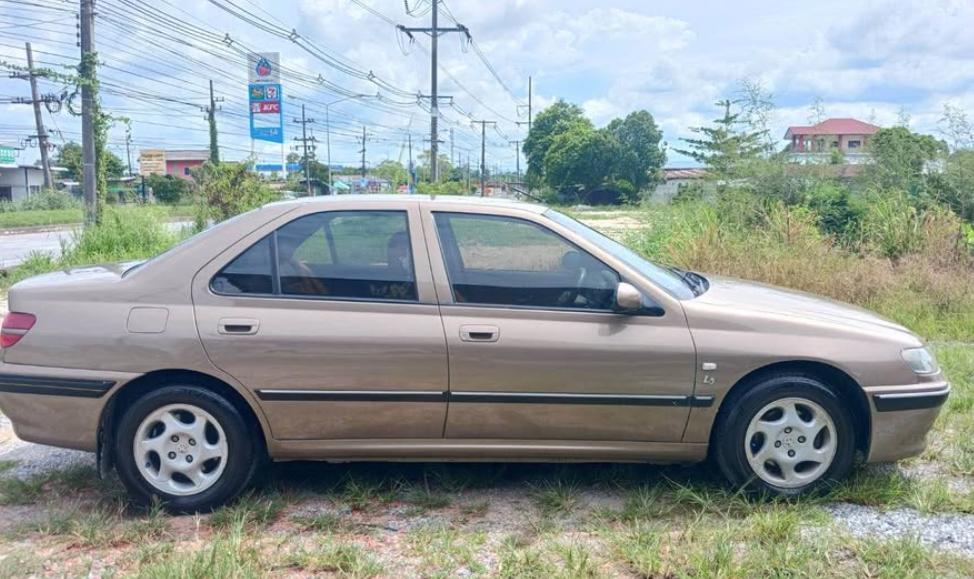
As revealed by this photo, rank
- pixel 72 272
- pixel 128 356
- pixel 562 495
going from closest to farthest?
pixel 128 356 → pixel 562 495 → pixel 72 272

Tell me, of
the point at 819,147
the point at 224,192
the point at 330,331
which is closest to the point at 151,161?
the point at 224,192

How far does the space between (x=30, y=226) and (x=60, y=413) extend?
36.3 m

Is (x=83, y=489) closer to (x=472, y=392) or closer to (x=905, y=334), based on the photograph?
(x=472, y=392)

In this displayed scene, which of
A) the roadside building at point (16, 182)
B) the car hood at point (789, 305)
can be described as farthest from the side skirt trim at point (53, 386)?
the roadside building at point (16, 182)

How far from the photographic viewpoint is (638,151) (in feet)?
207

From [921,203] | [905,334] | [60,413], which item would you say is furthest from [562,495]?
[921,203]

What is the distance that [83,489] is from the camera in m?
4.01

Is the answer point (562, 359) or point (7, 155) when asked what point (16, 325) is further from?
point (7, 155)

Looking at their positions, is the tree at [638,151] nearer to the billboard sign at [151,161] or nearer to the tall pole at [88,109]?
A: the billboard sign at [151,161]

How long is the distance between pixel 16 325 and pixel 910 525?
4415mm

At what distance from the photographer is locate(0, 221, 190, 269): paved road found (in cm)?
1845

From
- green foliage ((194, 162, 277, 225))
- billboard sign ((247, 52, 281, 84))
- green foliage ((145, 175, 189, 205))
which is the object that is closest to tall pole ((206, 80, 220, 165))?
green foliage ((145, 175, 189, 205))

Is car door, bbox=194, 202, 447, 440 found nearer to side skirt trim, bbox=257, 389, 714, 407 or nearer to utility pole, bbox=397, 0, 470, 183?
side skirt trim, bbox=257, 389, 714, 407

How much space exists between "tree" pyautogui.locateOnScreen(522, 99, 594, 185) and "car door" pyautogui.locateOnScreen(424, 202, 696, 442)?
66680 mm
